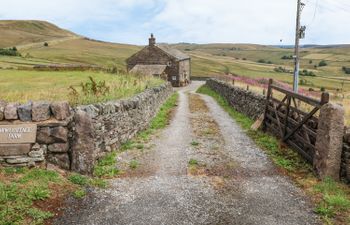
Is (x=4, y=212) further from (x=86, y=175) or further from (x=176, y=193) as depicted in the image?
(x=176, y=193)

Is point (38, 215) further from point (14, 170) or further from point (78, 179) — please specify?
point (14, 170)

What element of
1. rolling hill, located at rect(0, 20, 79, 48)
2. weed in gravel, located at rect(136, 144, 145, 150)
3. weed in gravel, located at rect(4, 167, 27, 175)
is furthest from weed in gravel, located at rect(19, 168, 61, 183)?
rolling hill, located at rect(0, 20, 79, 48)

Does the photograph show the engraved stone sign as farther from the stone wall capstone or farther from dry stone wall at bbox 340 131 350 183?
the stone wall capstone

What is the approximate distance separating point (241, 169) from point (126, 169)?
3.06 metres

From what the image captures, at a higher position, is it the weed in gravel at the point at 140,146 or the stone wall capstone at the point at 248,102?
the stone wall capstone at the point at 248,102

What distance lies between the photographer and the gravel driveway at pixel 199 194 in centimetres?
686

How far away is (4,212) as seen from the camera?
6.39m

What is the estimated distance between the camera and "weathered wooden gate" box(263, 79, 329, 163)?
9969 mm

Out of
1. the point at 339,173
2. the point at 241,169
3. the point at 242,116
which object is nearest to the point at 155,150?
the point at 241,169

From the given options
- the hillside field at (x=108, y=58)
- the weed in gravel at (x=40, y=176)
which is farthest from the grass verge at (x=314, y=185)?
the hillside field at (x=108, y=58)

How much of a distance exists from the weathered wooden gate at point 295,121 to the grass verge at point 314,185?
304mm

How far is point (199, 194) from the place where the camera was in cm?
802

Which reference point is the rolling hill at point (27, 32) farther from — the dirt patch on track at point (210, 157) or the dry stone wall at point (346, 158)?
the dry stone wall at point (346, 158)

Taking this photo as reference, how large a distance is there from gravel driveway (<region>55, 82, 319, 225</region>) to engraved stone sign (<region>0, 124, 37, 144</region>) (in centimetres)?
194
